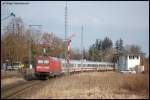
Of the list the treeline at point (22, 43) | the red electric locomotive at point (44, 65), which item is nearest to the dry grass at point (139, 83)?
the red electric locomotive at point (44, 65)

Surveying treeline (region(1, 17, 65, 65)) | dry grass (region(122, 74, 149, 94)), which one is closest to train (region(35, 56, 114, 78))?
treeline (region(1, 17, 65, 65))

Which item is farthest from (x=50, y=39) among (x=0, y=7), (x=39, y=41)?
(x=0, y=7)

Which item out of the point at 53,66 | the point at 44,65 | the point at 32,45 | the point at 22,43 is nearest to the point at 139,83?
the point at 44,65

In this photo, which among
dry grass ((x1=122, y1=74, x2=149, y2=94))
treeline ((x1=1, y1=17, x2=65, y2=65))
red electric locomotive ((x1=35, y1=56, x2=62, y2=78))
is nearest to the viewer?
dry grass ((x1=122, y1=74, x2=149, y2=94))

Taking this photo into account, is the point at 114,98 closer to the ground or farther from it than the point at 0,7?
closer to the ground

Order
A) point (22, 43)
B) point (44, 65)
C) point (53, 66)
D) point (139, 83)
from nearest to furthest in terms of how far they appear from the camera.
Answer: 1. point (139, 83)
2. point (44, 65)
3. point (53, 66)
4. point (22, 43)

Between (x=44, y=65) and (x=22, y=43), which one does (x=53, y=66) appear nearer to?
(x=44, y=65)

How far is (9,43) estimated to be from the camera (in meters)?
72.0

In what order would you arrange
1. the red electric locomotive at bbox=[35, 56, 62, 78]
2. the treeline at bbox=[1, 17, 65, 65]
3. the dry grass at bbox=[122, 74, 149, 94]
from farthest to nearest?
the treeline at bbox=[1, 17, 65, 65] → the red electric locomotive at bbox=[35, 56, 62, 78] → the dry grass at bbox=[122, 74, 149, 94]

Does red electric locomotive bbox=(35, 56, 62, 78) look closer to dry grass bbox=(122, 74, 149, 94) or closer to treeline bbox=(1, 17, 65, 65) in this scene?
treeline bbox=(1, 17, 65, 65)

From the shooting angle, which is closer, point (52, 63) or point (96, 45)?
point (52, 63)

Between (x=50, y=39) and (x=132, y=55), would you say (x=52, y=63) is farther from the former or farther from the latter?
(x=50, y=39)

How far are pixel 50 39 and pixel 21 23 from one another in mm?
24090

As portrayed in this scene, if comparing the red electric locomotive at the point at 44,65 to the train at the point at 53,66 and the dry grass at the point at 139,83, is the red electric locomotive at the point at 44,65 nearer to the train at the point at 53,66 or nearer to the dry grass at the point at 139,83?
the train at the point at 53,66
